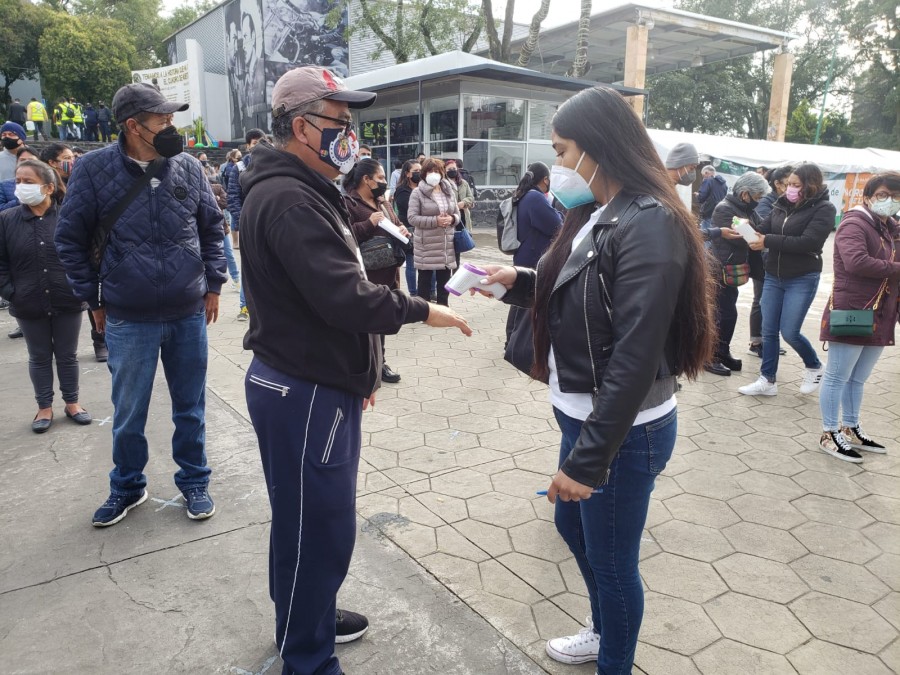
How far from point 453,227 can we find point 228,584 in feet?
16.0

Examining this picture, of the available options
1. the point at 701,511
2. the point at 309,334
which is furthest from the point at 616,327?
the point at 701,511

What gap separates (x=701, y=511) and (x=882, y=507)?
1.02 metres

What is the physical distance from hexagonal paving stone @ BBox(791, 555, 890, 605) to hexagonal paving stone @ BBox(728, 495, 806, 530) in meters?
0.31

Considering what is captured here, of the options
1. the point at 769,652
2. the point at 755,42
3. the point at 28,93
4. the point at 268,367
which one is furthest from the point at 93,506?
the point at 28,93

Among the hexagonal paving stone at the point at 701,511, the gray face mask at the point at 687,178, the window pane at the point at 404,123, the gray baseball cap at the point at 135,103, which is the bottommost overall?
A: the hexagonal paving stone at the point at 701,511

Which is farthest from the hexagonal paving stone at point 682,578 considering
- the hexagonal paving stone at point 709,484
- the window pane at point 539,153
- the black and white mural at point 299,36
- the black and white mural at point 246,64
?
the black and white mural at point 246,64

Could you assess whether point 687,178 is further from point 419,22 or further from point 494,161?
point 419,22

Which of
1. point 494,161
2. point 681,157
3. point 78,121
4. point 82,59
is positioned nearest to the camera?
point 681,157

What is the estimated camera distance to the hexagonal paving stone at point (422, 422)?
4555 mm

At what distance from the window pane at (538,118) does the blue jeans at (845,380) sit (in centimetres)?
1547

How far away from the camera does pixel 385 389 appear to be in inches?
213

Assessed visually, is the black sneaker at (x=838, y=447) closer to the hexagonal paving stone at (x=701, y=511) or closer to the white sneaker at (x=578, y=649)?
the hexagonal paving stone at (x=701, y=511)

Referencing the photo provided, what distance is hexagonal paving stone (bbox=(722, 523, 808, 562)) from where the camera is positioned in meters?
3.04

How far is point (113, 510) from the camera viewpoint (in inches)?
128
